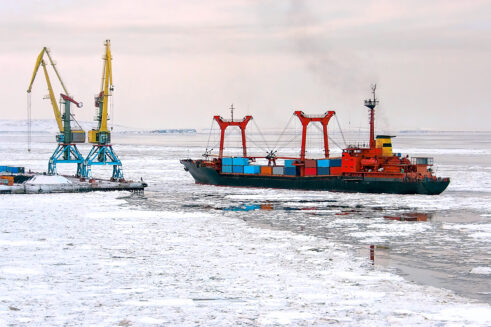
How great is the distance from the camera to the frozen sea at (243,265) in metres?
21.3

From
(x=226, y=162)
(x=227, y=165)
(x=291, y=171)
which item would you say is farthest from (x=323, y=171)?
(x=226, y=162)

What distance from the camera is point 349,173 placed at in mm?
67875

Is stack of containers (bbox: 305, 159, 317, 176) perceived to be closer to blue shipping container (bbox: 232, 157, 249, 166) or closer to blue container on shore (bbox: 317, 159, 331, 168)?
blue container on shore (bbox: 317, 159, 331, 168)

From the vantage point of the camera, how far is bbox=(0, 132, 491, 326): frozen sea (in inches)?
839

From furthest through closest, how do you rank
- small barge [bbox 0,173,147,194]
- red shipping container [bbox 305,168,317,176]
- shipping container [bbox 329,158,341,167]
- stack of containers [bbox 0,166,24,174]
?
stack of containers [bbox 0,166,24,174] → red shipping container [bbox 305,168,317,176] → shipping container [bbox 329,158,341,167] → small barge [bbox 0,173,147,194]

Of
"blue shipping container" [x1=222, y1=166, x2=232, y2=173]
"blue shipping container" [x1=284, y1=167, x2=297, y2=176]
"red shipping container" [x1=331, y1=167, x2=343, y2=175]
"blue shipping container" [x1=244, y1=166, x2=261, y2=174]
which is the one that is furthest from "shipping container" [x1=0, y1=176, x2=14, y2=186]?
"red shipping container" [x1=331, y1=167, x2=343, y2=175]

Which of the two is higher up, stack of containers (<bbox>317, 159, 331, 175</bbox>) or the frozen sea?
stack of containers (<bbox>317, 159, 331, 175</bbox>)

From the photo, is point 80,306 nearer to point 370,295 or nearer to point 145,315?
point 145,315

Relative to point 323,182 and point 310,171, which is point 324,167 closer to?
point 310,171

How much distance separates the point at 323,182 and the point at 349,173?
9.62ft

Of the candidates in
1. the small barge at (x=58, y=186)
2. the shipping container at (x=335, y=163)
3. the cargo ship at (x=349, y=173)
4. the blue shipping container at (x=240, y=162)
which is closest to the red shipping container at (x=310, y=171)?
the cargo ship at (x=349, y=173)

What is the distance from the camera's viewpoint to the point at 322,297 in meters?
23.4

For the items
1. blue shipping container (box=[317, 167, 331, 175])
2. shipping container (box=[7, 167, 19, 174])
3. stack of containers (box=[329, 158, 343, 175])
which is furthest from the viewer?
shipping container (box=[7, 167, 19, 174])

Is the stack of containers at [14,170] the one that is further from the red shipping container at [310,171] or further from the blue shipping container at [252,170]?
the red shipping container at [310,171]
